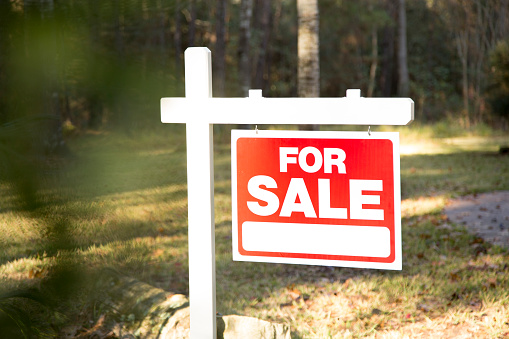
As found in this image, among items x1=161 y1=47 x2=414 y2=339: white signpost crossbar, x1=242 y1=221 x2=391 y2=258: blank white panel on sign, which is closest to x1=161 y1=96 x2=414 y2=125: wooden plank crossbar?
x1=161 y1=47 x2=414 y2=339: white signpost crossbar

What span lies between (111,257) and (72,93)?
0.50 meters

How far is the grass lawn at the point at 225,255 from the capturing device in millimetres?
1511

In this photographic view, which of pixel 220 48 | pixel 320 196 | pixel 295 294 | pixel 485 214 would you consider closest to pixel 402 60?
pixel 220 48

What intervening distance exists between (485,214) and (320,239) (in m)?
6.08

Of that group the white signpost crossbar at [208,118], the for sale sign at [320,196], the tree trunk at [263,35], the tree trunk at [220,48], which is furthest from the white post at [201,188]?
the tree trunk at [263,35]

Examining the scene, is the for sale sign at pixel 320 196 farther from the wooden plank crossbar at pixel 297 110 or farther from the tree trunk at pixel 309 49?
the tree trunk at pixel 309 49

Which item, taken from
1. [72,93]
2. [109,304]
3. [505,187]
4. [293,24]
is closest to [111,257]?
[72,93]

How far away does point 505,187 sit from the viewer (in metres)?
9.33

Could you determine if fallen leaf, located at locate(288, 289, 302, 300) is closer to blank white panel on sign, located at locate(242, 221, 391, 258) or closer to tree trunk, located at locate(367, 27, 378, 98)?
blank white panel on sign, located at locate(242, 221, 391, 258)

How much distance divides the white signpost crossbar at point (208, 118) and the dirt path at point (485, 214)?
471cm

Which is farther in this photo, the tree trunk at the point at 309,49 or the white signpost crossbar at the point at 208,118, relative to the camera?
the tree trunk at the point at 309,49

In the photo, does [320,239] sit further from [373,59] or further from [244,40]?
[373,59]

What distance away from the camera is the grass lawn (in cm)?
151

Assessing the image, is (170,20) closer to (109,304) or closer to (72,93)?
(72,93)
